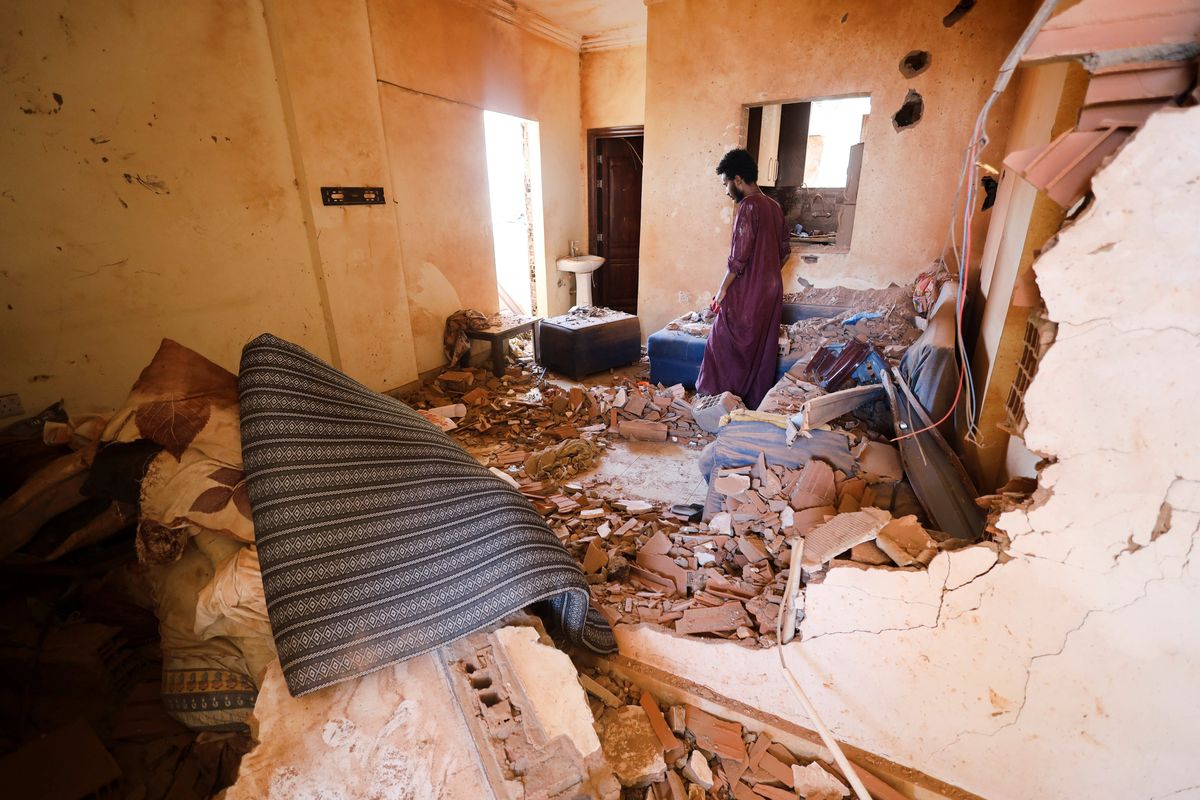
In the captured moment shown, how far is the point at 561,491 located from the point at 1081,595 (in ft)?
8.82

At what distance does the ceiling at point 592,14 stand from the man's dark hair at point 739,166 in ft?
9.49

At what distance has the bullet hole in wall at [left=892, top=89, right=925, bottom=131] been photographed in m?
4.70

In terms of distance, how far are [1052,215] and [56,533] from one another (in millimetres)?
3999

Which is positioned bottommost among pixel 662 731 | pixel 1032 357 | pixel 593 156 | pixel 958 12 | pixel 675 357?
pixel 662 731

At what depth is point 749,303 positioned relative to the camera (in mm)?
4633

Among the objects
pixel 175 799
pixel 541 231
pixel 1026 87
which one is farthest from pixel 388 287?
pixel 1026 87

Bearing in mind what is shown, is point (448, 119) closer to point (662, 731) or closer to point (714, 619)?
point (714, 619)

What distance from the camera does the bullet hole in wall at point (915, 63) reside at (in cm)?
459

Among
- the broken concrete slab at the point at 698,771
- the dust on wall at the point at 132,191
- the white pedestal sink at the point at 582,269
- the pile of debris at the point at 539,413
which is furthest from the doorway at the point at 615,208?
the broken concrete slab at the point at 698,771

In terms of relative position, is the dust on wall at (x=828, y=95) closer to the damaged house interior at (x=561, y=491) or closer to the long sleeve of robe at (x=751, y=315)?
the damaged house interior at (x=561, y=491)

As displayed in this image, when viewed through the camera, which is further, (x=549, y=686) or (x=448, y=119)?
(x=448, y=119)

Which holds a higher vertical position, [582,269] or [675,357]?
[582,269]

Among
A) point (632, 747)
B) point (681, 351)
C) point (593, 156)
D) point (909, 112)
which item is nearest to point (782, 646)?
point (632, 747)

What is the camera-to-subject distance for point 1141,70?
1021mm
